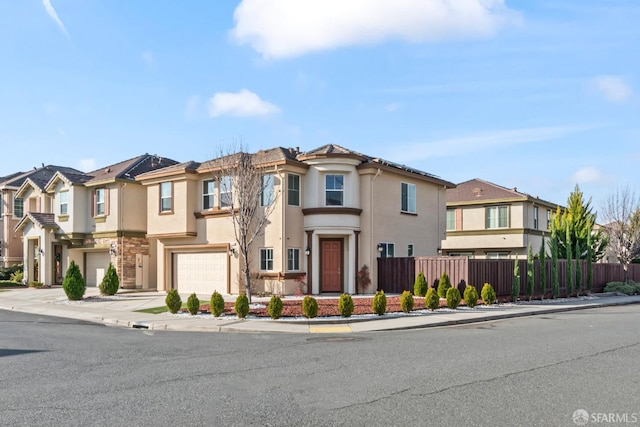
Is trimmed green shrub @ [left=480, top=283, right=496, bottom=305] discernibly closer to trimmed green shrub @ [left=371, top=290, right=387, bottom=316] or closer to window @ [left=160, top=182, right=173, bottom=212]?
trimmed green shrub @ [left=371, top=290, right=387, bottom=316]

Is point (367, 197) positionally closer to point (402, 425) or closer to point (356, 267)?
point (356, 267)

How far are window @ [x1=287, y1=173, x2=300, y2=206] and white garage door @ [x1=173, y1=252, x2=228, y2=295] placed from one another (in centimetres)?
441

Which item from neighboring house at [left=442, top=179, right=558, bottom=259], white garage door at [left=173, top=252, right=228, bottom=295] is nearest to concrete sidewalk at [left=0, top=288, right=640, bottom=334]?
white garage door at [left=173, top=252, right=228, bottom=295]

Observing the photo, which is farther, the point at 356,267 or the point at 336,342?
the point at 356,267

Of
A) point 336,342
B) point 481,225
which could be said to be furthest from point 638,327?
point 481,225

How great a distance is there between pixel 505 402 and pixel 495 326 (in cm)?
939

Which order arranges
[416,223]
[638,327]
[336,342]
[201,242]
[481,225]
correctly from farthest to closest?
1. [481,225]
2. [416,223]
3. [201,242]
4. [638,327]
5. [336,342]

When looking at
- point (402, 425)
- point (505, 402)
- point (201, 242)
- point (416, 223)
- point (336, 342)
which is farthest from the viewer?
point (416, 223)

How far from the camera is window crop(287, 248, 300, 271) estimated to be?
24.9 m

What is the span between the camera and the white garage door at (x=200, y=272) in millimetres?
26578

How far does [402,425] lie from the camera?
640cm

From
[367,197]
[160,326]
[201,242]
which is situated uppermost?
[367,197]

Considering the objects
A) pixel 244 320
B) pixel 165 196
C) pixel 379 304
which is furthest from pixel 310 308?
pixel 165 196

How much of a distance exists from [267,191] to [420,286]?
27.3 ft
